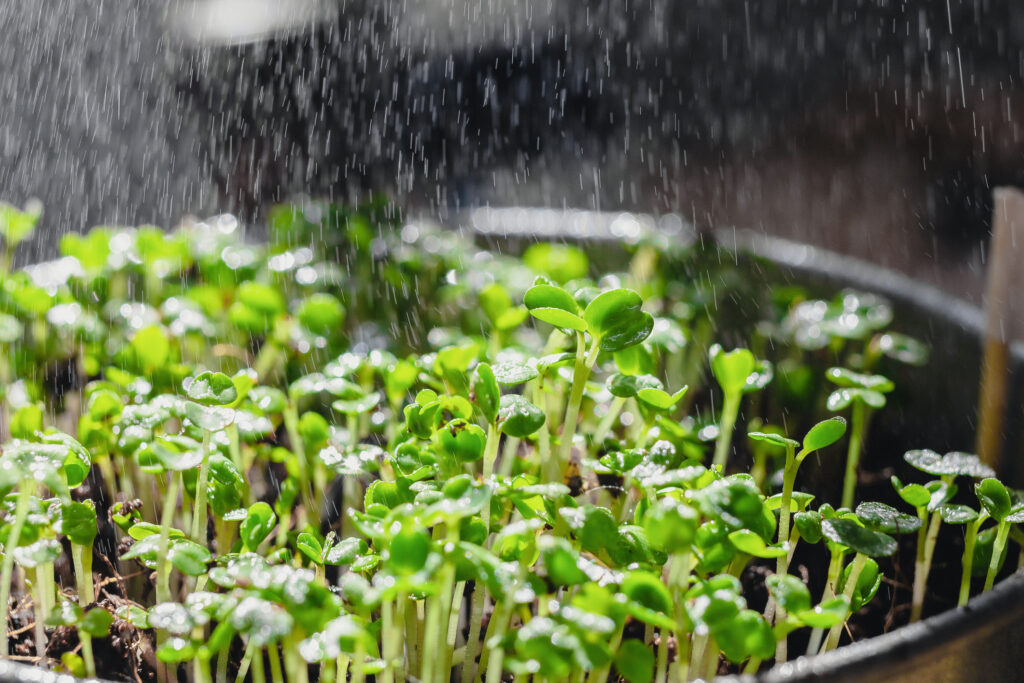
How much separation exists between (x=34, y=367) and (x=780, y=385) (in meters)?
0.69

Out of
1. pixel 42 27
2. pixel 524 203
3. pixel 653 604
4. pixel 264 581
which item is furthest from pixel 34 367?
pixel 42 27

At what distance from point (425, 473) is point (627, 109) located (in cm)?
199

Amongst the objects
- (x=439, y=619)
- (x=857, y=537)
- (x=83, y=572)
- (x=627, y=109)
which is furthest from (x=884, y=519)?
(x=627, y=109)

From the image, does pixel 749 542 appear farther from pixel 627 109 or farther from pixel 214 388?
pixel 627 109

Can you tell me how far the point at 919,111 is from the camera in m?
2.10

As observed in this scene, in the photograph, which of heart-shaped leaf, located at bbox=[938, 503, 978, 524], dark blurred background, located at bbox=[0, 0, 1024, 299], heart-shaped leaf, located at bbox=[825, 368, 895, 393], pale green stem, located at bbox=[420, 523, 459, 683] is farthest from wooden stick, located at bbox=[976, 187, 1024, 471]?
dark blurred background, located at bbox=[0, 0, 1024, 299]

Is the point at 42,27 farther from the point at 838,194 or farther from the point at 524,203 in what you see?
the point at 838,194

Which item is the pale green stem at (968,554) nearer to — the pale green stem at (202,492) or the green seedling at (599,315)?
the green seedling at (599,315)

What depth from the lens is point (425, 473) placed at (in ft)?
1.77

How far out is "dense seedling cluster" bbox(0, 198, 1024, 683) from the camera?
1.49ft

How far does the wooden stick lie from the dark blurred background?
4.33 feet

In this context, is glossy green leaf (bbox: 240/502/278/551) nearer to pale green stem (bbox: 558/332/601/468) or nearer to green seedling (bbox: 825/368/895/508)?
pale green stem (bbox: 558/332/601/468)

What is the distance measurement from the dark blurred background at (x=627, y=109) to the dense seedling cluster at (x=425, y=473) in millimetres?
1184

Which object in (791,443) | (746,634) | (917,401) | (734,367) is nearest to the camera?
(746,634)
